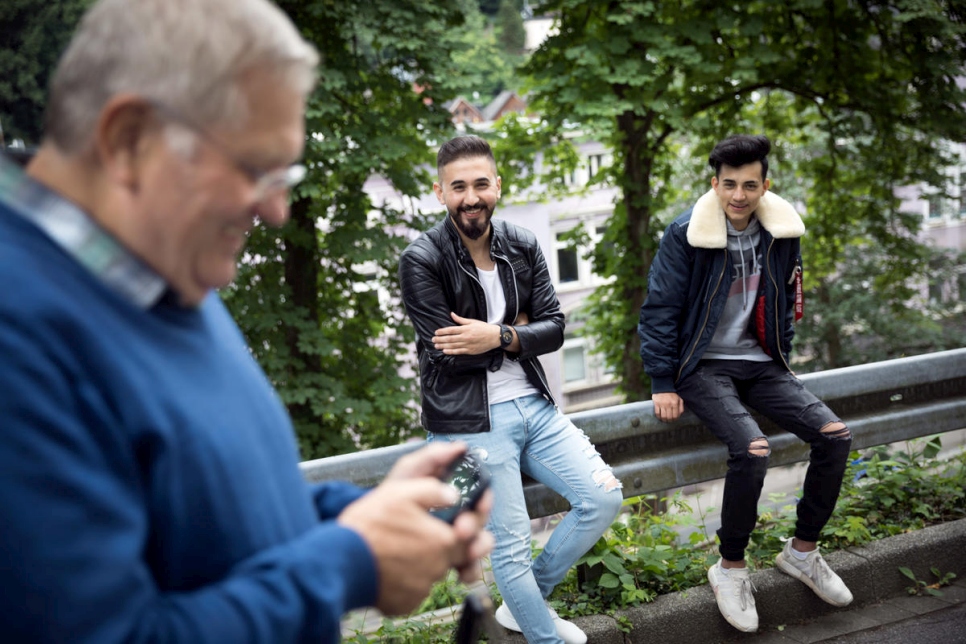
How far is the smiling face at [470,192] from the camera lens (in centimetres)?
398

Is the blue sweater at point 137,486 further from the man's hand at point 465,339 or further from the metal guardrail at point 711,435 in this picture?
the man's hand at point 465,339

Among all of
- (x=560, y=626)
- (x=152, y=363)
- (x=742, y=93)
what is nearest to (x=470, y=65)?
(x=742, y=93)

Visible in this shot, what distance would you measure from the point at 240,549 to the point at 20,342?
0.38m

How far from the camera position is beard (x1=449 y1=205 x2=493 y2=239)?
156 inches

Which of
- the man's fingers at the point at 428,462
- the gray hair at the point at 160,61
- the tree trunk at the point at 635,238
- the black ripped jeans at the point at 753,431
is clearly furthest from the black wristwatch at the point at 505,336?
the tree trunk at the point at 635,238

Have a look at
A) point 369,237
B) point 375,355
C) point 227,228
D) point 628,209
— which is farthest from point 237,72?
point 628,209

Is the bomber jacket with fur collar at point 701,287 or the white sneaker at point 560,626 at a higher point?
the bomber jacket with fur collar at point 701,287

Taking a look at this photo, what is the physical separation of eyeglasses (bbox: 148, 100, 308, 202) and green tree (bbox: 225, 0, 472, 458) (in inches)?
333

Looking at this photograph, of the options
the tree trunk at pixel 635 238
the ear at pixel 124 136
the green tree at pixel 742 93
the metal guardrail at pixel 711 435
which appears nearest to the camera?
the ear at pixel 124 136

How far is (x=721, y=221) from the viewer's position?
13.8 ft

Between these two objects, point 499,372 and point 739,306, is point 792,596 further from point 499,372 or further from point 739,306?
point 499,372

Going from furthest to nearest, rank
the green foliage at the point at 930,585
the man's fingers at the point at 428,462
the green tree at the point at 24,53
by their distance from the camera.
A: 1. the green tree at the point at 24,53
2. the green foliage at the point at 930,585
3. the man's fingers at the point at 428,462

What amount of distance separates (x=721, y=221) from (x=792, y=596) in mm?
1639

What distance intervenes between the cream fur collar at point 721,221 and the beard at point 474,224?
92 cm
